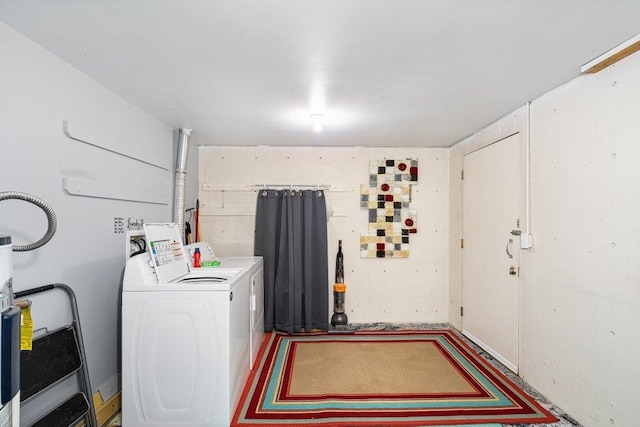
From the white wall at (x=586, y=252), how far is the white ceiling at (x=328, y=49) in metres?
0.22

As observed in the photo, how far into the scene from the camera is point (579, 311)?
1791mm

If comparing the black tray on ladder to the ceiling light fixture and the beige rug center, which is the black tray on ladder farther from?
the ceiling light fixture

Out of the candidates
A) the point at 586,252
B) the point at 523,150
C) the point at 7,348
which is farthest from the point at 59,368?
the point at 523,150

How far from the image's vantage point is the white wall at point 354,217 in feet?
11.5

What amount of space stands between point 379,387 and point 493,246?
5.00ft

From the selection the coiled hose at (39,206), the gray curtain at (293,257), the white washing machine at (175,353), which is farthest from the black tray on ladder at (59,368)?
the gray curtain at (293,257)

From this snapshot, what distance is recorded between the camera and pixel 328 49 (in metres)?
1.51

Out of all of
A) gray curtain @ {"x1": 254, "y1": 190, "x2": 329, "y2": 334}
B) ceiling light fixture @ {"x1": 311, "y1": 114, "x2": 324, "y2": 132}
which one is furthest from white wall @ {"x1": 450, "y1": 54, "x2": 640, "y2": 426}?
gray curtain @ {"x1": 254, "y1": 190, "x2": 329, "y2": 334}

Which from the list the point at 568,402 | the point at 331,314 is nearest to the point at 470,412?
the point at 568,402

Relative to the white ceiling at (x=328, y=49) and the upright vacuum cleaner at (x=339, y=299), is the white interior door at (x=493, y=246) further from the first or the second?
the upright vacuum cleaner at (x=339, y=299)

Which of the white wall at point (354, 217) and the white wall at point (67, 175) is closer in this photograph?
the white wall at point (67, 175)

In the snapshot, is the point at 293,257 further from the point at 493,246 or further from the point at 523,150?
the point at 523,150

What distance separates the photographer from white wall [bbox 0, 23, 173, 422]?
1406 millimetres

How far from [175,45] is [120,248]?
1.45 metres
